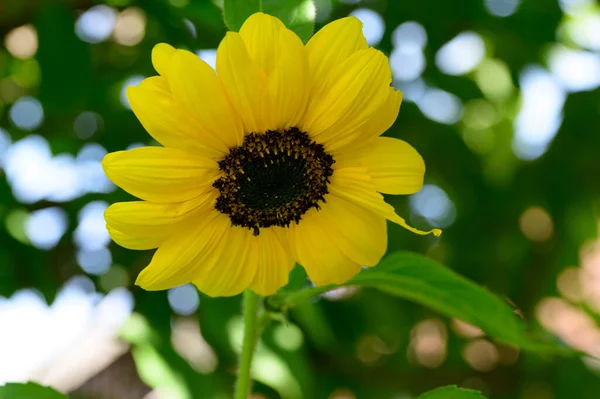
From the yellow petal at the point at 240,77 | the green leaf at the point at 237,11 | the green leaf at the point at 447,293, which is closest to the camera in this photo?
the yellow petal at the point at 240,77

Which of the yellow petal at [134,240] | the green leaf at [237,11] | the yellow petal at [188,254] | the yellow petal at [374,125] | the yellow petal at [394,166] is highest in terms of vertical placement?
the green leaf at [237,11]

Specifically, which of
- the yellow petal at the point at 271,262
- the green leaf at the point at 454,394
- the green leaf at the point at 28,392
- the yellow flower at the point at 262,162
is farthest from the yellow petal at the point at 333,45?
the green leaf at the point at 28,392

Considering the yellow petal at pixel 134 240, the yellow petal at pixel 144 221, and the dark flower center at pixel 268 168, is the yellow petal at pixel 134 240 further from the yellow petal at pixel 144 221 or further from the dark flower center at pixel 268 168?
the dark flower center at pixel 268 168

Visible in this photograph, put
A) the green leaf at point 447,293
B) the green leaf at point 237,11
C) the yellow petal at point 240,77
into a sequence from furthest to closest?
the green leaf at point 447,293 → the green leaf at point 237,11 → the yellow petal at point 240,77

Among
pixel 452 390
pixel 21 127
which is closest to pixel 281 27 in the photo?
pixel 452 390

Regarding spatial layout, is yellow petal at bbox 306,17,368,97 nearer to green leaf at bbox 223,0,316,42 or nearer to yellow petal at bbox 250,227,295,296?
green leaf at bbox 223,0,316,42

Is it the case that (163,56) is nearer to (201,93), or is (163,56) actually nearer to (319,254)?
(201,93)
